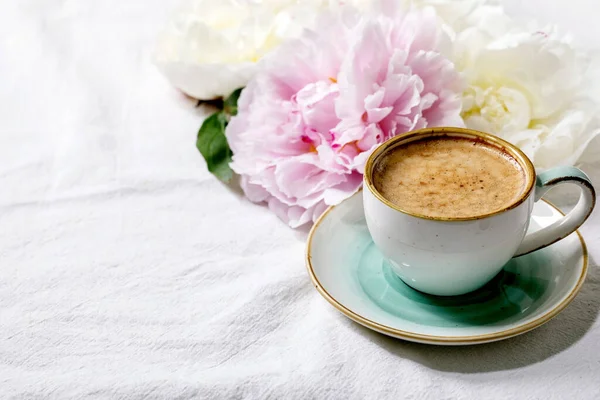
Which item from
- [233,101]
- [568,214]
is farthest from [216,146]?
[568,214]

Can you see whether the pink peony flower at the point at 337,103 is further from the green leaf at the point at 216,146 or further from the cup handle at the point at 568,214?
the cup handle at the point at 568,214

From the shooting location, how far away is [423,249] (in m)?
0.62

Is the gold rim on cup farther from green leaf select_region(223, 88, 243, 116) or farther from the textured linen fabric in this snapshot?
green leaf select_region(223, 88, 243, 116)

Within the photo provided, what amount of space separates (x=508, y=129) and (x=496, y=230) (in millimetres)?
238

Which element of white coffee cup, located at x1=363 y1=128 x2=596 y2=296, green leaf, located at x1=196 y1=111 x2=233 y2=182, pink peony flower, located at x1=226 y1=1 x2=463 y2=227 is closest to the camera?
white coffee cup, located at x1=363 y1=128 x2=596 y2=296

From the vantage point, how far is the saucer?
→ 2.03 ft

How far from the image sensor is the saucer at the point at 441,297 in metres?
0.62

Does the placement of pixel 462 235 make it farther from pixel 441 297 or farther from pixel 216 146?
pixel 216 146

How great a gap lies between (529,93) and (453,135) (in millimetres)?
158

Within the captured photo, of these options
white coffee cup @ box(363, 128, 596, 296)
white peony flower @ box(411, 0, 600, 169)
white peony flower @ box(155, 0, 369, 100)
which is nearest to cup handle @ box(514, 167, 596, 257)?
white coffee cup @ box(363, 128, 596, 296)

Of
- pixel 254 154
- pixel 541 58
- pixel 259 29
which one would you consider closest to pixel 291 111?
pixel 254 154

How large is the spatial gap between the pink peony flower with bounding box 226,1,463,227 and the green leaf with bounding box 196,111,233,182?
5 cm

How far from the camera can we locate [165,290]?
731 millimetres

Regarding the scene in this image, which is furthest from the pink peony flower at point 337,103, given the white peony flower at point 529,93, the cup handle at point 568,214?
the cup handle at point 568,214
